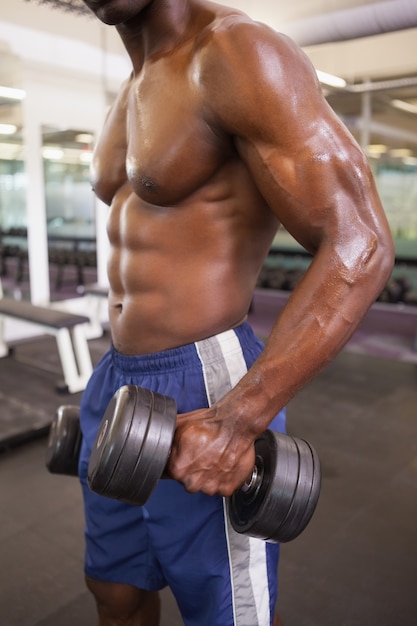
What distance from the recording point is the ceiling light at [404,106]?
21.1ft

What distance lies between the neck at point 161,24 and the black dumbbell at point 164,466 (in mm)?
496

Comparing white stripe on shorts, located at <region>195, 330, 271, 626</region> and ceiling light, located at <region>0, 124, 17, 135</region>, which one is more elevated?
ceiling light, located at <region>0, 124, 17, 135</region>

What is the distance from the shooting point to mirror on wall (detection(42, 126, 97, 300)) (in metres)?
4.34

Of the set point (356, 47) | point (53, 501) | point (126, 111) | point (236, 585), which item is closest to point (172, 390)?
point (236, 585)

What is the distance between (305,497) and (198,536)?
18 centimetres

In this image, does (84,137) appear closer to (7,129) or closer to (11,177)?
(7,129)

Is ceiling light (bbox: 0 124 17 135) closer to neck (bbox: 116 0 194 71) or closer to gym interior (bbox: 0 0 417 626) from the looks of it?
gym interior (bbox: 0 0 417 626)

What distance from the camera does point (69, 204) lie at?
5363 mm

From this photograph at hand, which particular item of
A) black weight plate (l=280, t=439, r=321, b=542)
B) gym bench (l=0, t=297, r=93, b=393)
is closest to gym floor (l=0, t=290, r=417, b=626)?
gym bench (l=0, t=297, r=93, b=393)

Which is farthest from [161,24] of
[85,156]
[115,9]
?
[85,156]

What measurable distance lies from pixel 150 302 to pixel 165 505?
30 cm

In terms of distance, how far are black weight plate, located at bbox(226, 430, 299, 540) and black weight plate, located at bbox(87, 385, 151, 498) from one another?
180mm

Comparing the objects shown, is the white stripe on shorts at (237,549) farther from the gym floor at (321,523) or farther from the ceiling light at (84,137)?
the ceiling light at (84,137)

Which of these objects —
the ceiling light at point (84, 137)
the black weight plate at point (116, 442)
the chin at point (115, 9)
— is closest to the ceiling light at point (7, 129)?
the ceiling light at point (84, 137)
